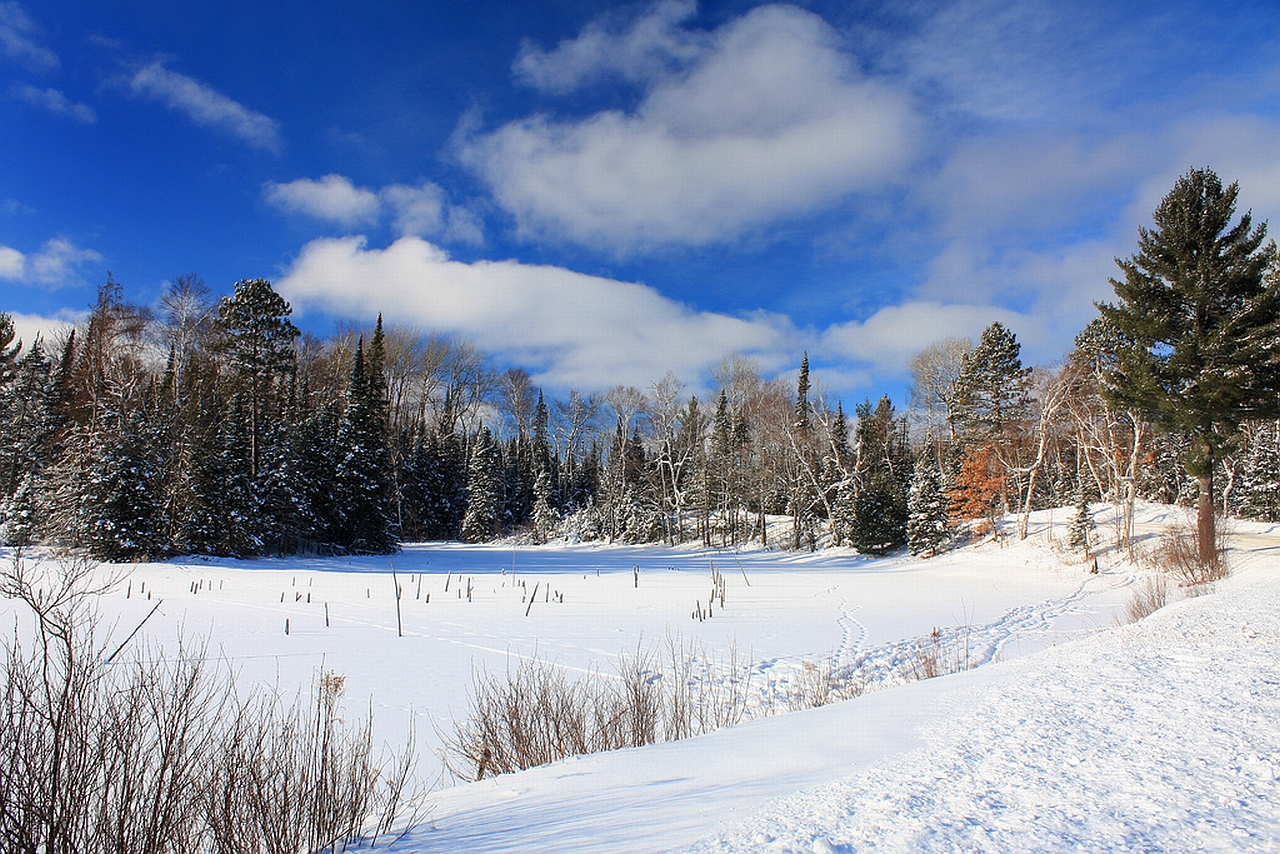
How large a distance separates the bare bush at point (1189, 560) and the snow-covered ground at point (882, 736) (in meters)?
1.83

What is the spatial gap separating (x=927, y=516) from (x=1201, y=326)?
14430 millimetres

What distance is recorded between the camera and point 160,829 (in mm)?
2564

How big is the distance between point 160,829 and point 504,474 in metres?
52.6

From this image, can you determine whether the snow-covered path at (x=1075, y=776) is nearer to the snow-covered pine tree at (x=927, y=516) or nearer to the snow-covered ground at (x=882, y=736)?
the snow-covered ground at (x=882, y=736)

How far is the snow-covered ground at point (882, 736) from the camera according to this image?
2.37m

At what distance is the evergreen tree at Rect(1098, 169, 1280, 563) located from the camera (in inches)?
631

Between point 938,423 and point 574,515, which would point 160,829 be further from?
point 574,515

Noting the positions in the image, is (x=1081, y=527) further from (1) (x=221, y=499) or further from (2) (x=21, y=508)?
(2) (x=21, y=508)

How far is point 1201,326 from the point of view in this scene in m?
17.2

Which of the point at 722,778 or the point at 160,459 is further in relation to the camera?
the point at 160,459

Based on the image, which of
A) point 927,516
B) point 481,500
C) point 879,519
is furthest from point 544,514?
point 927,516

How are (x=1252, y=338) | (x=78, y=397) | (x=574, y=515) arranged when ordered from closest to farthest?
(x=1252, y=338) < (x=78, y=397) < (x=574, y=515)

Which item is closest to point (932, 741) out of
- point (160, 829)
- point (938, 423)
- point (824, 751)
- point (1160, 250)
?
point (824, 751)

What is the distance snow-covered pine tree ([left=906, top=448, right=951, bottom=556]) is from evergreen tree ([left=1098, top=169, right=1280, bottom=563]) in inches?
481
